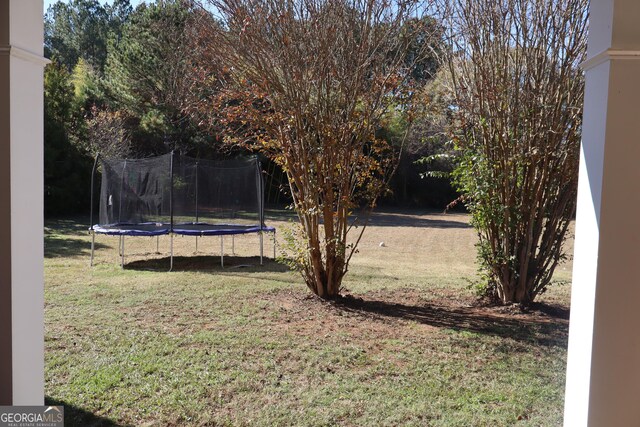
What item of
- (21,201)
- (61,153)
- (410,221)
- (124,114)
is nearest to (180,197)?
(21,201)

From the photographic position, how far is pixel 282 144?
6617 millimetres

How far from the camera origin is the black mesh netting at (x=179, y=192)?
36.2 ft

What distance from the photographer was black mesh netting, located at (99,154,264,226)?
36.2 feet

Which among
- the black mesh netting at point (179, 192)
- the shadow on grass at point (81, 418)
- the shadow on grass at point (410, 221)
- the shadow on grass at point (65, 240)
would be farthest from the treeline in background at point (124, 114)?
the shadow on grass at point (81, 418)

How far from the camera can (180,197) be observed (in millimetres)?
11219

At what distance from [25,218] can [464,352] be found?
12.5 ft

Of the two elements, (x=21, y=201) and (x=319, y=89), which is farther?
(x=319, y=89)

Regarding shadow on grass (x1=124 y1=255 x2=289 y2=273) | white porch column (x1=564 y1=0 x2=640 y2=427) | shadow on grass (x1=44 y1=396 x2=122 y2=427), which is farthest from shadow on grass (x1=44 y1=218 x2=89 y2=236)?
white porch column (x1=564 y1=0 x2=640 y2=427)

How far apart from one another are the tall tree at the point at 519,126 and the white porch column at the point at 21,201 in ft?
16.5


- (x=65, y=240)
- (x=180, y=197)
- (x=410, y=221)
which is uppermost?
(x=180, y=197)

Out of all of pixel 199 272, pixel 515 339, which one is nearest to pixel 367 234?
pixel 199 272

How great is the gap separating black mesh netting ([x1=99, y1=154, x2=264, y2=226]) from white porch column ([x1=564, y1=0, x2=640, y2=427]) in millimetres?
8970

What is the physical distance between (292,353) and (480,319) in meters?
2.39

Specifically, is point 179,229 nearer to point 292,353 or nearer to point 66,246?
point 66,246
